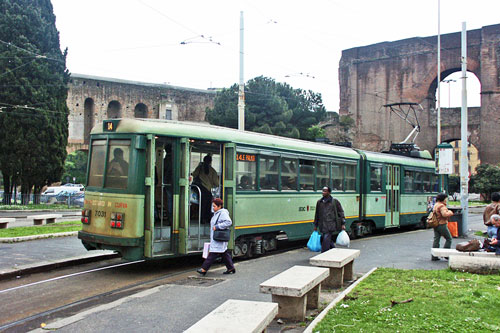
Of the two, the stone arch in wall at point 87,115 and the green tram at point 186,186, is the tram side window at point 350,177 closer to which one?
the green tram at point 186,186

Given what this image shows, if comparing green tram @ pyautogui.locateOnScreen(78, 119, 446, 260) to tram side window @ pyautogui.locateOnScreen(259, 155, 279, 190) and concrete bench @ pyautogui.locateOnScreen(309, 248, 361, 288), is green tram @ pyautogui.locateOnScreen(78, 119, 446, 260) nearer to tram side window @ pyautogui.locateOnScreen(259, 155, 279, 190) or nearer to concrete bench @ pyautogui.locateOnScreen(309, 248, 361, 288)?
tram side window @ pyautogui.locateOnScreen(259, 155, 279, 190)

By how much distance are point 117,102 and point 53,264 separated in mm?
45620

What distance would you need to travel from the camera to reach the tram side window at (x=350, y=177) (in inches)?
625

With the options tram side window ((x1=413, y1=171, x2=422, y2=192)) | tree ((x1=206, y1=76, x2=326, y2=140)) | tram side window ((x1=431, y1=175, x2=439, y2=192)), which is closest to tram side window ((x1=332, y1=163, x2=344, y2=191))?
tram side window ((x1=413, y1=171, x2=422, y2=192))

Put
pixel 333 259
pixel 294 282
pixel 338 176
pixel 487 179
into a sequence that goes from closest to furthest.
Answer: pixel 294 282, pixel 333 259, pixel 338 176, pixel 487 179

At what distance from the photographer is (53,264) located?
10.5 metres

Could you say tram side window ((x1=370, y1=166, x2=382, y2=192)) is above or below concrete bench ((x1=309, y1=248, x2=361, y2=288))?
above

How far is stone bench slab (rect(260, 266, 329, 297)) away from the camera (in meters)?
6.35

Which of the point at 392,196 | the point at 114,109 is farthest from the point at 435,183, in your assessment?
the point at 114,109

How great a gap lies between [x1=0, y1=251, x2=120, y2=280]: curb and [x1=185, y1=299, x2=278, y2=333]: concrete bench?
19.0ft

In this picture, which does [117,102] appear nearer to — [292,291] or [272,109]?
[272,109]

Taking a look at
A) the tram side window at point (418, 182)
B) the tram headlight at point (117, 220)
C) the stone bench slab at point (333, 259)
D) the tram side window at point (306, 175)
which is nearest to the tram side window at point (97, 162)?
the tram headlight at point (117, 220)

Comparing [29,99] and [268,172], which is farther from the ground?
[29,99]

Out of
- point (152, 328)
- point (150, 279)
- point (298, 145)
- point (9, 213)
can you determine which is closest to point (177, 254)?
point (150, 279)
